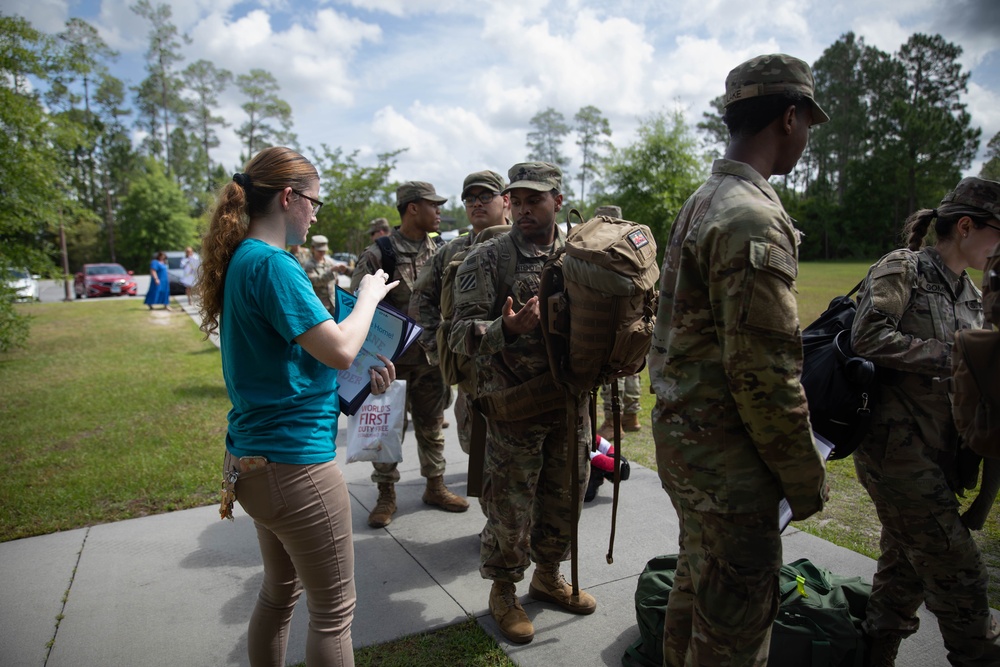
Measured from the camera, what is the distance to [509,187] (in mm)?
3039

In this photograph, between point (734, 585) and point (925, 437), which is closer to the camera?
point (734, 585)

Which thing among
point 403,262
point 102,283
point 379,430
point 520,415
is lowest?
point 102,283

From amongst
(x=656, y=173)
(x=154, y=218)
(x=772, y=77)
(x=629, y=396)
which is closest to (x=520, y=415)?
(x=772, y=77)

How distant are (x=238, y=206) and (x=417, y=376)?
2.69 meters

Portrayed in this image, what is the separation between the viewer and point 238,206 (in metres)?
2.01

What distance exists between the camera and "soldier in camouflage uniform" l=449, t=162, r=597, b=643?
288 centimetres

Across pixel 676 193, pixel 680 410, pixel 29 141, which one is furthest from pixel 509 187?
pixel 676 193

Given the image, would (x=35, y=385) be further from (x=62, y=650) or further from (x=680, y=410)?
(x=680, y=410)

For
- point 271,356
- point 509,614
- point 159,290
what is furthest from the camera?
point 159,290

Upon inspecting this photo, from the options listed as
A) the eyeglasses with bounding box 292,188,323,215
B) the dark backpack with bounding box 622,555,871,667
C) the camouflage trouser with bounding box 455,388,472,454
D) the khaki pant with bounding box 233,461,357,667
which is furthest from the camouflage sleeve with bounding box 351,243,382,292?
the dark backpack with bounding box 622,555,871,667

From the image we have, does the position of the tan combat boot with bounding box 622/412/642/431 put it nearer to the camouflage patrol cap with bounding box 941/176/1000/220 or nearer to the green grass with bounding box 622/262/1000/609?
the green grass with bounding box 622/262/1000/609

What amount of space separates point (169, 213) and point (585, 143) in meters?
30.6

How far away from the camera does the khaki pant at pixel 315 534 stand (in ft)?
6.31

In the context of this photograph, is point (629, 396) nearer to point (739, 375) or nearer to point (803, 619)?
point (803, 619)
